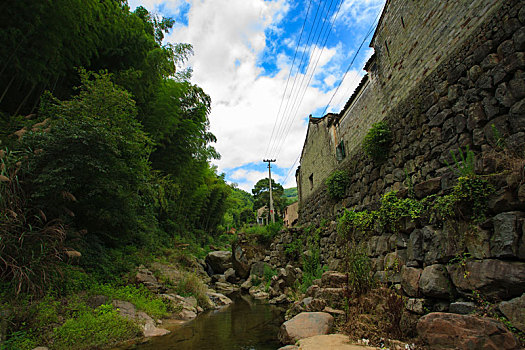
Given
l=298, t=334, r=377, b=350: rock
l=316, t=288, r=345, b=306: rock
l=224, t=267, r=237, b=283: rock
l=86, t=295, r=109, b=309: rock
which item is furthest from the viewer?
l=224, t=267, r=237, b=283: rock

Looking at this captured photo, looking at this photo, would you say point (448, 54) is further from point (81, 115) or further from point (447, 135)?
point (81, 115)

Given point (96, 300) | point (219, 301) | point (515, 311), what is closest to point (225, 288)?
point (219, 301)

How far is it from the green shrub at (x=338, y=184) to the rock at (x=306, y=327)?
438cm

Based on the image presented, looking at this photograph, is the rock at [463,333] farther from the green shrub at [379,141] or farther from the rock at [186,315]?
the rock at [186,315]

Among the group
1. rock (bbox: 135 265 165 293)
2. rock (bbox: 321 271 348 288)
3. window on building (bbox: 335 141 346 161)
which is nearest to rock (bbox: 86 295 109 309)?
rock (bbox: 135 265 165 293)

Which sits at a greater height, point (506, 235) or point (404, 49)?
point (404, 49)

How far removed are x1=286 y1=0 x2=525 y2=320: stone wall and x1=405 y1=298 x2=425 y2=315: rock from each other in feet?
0.04

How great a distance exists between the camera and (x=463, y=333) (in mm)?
2314

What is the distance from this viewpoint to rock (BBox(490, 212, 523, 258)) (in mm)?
2357

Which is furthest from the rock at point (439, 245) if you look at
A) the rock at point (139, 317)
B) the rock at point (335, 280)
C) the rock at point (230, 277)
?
the rock at point (230, 277)

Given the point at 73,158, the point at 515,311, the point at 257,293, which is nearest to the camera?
the point at 515,311

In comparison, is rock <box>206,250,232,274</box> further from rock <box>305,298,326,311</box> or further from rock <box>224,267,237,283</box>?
rock <box>305,298,326,311</box>

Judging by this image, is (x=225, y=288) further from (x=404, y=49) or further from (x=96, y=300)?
(x=404, y=49)

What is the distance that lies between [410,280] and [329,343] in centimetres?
140
